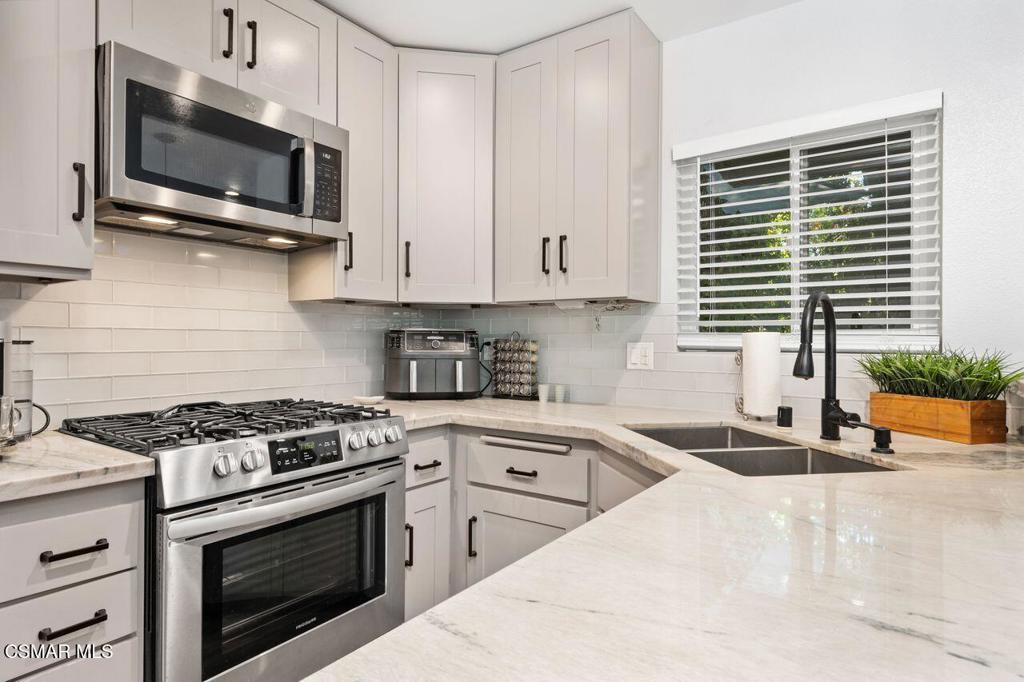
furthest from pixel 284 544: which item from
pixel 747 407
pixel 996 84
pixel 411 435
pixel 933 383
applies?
pixel 996 84

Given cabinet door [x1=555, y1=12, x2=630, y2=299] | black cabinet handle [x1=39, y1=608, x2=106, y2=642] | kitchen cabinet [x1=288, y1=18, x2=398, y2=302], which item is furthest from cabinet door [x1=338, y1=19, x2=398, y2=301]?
black cabinet handle [x1=39, y1=608, x2=106, y2=642]

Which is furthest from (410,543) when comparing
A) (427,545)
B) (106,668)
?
(106,668)

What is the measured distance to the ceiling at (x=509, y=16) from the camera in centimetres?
238

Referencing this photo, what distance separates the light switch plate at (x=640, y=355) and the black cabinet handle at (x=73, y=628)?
6.83ft

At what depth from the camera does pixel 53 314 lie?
6.08ft

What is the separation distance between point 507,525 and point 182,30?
203cm

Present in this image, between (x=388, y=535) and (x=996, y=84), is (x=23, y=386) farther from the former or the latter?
(x=996, y=84)

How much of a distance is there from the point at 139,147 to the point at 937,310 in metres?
2.63

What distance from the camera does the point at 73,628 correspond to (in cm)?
131

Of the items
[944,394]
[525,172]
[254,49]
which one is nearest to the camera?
[944,394]

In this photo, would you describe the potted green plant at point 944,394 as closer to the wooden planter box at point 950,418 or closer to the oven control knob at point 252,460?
the wooden planter box at point 950,418

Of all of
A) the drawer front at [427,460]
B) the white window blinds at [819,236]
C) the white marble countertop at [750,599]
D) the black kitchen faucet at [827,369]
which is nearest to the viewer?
the white marble countertop at [750,599]

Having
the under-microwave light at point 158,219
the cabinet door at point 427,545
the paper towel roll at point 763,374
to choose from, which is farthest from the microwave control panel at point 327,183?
Answer: the paper towel roll at point 763,374

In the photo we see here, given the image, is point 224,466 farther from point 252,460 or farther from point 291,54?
point 291,54
